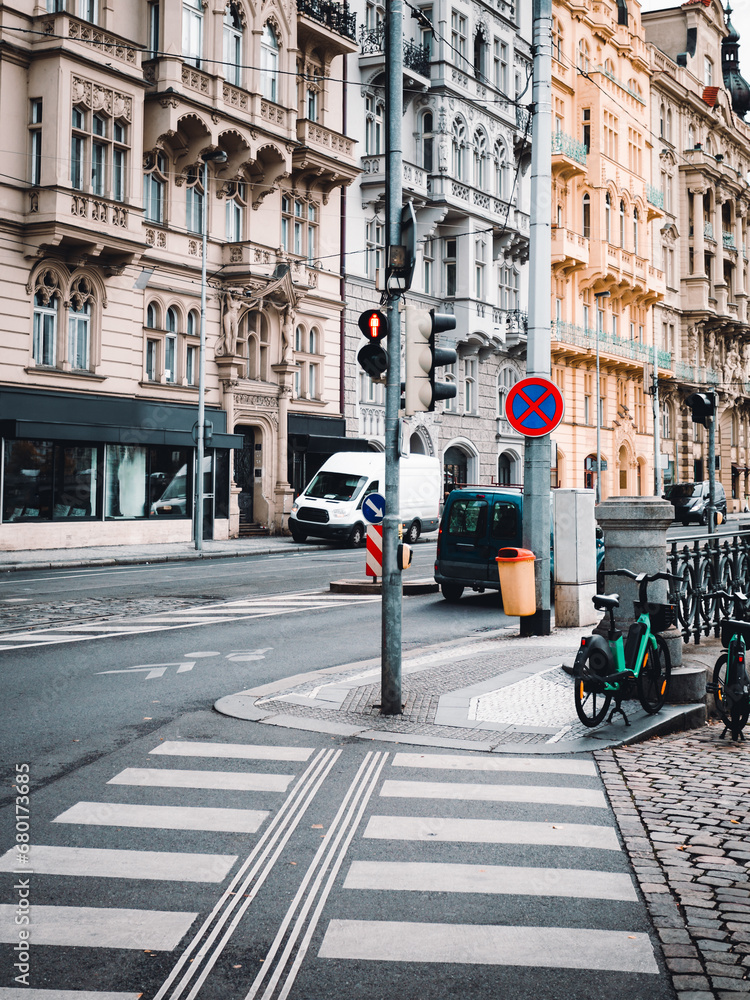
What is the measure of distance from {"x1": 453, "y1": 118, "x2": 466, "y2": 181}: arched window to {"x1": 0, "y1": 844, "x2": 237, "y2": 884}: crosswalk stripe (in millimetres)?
40161

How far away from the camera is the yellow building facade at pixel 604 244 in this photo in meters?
52.2

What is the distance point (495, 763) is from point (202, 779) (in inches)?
74.1

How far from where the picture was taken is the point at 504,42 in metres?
Answer: 46.8

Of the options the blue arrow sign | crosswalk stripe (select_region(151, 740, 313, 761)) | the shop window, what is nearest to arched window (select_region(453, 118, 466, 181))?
the shop window

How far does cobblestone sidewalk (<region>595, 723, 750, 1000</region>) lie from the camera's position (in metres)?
4.00

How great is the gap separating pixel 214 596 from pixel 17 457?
1009 cm

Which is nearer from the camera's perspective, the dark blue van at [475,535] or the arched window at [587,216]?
the dark blue van at [475,535]

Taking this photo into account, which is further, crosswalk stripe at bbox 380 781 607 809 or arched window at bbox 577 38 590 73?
arched window at bbox 577 38 590 73

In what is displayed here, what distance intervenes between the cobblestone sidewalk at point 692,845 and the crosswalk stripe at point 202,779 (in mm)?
1978

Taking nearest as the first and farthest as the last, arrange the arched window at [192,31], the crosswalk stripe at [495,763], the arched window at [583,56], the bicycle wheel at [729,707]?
the crosswalk stripe at [495,763] < the bicycle wheel at [729,707] < the arched window at [192,31] < the arched window at [583,56]

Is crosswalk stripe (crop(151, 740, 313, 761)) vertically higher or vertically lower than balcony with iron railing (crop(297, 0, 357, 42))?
lower

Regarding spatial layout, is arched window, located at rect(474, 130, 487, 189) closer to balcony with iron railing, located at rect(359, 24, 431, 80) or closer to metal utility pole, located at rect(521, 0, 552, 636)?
balcony with iron railing, located at rect(359, 24, 431, 80)

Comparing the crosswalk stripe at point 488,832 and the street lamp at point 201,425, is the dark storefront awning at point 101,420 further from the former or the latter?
the crosswalk stripe at point 488,832

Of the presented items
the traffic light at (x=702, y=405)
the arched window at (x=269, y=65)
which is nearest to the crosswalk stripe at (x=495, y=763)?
the traffic light at (x=702, y=405)
